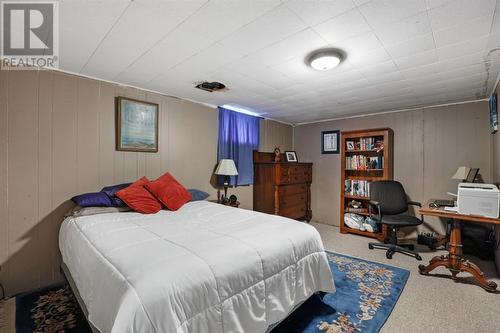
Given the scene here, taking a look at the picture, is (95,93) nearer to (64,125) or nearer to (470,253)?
(64,125)

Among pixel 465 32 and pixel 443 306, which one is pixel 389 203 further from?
pixel 465 32

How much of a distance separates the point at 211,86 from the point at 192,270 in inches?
94.2

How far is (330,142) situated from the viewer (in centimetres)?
497

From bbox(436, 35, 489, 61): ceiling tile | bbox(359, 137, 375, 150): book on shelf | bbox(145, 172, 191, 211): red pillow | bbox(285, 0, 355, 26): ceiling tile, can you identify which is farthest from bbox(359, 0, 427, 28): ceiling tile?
bbox(359, 137, 375, 150): book on shelf

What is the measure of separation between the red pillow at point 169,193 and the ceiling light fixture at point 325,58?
2.13 meters

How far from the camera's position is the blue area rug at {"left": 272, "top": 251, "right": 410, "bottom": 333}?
1.79 metres

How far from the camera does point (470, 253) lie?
10.6 feet

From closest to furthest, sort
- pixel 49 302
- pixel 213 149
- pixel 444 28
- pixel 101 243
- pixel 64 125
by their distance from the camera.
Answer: pixel 101 243 < pixel 444 28 < pixel 49 302 < pixel 64 125 < pixel 213 149

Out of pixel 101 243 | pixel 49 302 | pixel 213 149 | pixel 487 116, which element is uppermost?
pixel 487 116

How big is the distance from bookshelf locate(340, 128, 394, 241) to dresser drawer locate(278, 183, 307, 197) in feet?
2.79

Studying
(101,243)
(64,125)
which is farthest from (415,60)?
(64,125)

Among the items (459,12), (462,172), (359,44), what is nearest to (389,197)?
(462,172)

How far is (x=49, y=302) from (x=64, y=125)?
1777mm

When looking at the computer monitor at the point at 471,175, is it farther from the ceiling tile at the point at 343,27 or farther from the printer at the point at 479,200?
the ceiling tile at the point at 343,27
